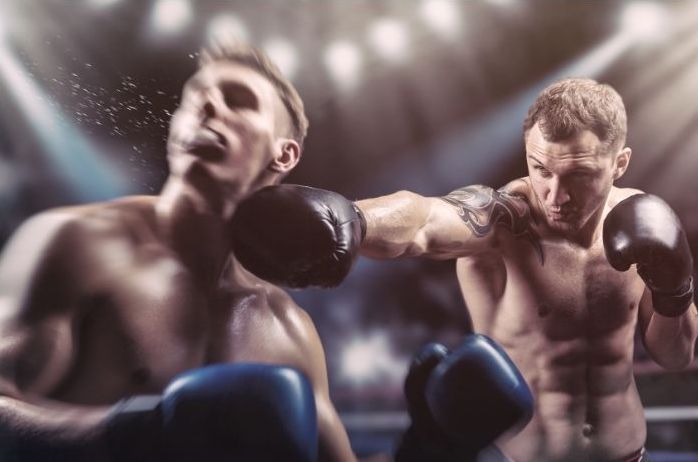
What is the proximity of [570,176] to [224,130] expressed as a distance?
3.76 ft

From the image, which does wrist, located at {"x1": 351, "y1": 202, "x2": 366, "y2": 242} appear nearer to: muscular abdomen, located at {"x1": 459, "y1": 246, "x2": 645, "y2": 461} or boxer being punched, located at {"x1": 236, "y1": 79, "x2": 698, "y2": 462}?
boxer being punched, located at {"x1": 236, "y1": 79, "x2": 698, "y2": 462}

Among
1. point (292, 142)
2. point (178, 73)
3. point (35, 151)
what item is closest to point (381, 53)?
Result: point (292, 142)

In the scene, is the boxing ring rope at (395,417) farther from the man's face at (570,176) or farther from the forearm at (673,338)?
the man's face at (570,176)

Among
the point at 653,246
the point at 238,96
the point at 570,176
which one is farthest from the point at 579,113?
the point at 238,96

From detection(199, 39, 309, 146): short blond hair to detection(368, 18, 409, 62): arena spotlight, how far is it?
1.20ft

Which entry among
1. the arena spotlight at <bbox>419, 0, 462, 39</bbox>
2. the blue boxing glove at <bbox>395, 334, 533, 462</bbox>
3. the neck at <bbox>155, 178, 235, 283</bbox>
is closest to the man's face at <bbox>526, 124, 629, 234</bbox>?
the arena spotlight at <bbox>419, 0, 462, 39</bbox>

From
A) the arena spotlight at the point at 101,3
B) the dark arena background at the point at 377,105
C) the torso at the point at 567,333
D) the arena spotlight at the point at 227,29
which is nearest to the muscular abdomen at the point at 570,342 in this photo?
the torso at the point at 567,333

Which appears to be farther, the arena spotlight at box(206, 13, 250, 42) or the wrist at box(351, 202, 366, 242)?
the arena spotlight at box(206, 13, 250, 42)

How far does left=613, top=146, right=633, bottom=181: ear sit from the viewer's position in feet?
6.67

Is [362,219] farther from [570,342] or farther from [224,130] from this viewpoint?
[570,342]

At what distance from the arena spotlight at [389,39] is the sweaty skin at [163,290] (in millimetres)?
449

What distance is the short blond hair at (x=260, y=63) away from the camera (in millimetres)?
1857

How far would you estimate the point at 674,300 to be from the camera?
185cm

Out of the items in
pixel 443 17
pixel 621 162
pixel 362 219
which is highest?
pixel 443 17
